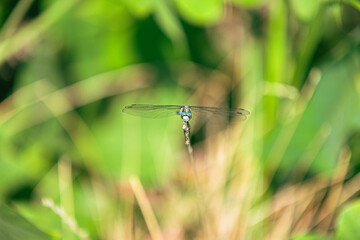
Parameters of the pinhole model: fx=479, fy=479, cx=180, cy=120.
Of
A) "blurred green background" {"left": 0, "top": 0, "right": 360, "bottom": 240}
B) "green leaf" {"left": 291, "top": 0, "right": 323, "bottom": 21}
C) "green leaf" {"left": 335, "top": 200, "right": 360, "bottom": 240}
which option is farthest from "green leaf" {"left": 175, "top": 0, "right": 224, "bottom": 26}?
Answer: "green leaf" {"left": 335, "top": 200, "right": 360, "bottom": 240}

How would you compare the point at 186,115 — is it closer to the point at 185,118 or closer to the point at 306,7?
the point at 185,118

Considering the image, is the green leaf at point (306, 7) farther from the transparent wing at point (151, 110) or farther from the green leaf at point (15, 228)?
the green leaf at point (15, 228)

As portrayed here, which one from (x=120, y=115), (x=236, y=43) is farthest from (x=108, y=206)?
(x=236, y=43)

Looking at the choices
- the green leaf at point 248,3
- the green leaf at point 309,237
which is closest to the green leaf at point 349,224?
the green leaf at point 309,237

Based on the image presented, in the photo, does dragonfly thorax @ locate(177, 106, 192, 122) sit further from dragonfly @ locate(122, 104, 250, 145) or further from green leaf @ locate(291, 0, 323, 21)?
green leaf @ locate(291, 0, 323, 21)

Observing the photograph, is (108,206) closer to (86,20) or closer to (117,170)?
(117,170)

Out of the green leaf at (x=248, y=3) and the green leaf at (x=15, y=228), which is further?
the green leaf at (x=248, y=3)
